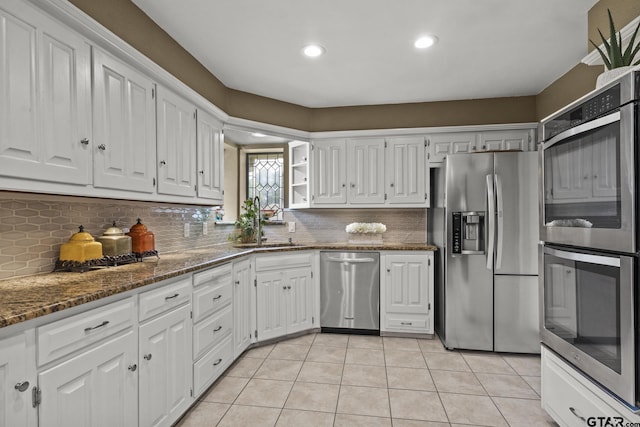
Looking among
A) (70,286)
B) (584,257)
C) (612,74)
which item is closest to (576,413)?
(584,257)

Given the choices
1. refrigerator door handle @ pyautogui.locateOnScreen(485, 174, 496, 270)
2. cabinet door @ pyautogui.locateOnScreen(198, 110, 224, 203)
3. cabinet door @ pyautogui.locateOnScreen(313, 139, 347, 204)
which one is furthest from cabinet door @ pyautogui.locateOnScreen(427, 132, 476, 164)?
cabinet door @ pyautogui.locateOnScreen(198, 110, 224, 203)

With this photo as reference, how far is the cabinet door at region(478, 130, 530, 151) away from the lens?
12.2 feet

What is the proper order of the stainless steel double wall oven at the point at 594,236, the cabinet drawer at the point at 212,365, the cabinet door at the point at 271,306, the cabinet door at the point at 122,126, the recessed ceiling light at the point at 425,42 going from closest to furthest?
the stainless steel double wall oven at the point at 594,236 → the cabinet door at the point at 122,126 → the cabinet drawer at the point at 212,365 → the recessed ceiling light at the point at 425,42 → the cabinet door at the point at 271,306

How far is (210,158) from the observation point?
9.95 ft

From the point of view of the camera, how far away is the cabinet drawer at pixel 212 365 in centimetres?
219

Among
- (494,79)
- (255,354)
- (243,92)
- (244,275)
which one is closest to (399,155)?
(494,79)

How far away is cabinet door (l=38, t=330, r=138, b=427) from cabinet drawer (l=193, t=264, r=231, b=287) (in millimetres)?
621

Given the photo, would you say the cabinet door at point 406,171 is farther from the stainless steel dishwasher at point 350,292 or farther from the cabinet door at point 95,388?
the cabinet door at point 95,388

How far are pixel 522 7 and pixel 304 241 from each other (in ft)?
10.2

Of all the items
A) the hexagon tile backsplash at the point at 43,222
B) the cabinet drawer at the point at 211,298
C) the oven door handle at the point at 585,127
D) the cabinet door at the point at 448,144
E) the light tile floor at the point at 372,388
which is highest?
the cabinet door at the point at 448,144

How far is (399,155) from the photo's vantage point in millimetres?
3908

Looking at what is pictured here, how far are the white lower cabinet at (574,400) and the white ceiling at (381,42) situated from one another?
2.15m

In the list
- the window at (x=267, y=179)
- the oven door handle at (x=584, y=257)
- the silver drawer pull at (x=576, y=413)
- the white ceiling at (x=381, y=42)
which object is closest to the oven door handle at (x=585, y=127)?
the oven door handle at (x=584, y=257)

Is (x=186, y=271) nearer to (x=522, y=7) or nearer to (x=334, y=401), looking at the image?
(x=334, y=401)
